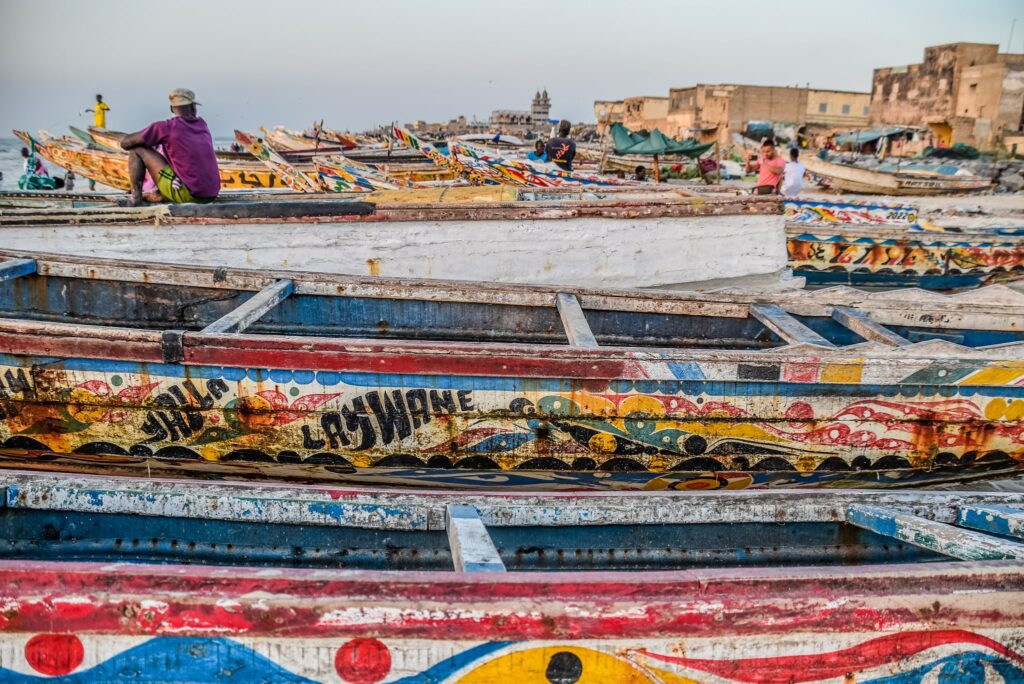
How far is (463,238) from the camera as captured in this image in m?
5.69

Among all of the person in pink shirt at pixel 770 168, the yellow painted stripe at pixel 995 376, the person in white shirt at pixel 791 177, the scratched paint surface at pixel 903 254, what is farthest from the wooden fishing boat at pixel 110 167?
the yellow painted stripe at pixel 995 376

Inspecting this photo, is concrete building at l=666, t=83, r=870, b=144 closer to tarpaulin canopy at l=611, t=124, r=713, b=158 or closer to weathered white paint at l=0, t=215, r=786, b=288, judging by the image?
tarpaulin canopy at l=611, t=124, r=713, b=158

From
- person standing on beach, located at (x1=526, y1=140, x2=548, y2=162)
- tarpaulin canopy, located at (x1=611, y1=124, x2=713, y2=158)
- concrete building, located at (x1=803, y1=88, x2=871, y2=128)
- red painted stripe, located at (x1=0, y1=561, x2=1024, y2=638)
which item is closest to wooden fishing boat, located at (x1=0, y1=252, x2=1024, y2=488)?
red painted stripe, located at (x1=0, y1=561, x2=1024, y2=638)

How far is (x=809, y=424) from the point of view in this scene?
344 centimetres

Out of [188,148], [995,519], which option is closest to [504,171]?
[188,148]

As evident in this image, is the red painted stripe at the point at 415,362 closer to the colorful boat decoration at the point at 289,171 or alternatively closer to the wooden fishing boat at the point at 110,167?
the colorful boat decoration at the point at 289,171

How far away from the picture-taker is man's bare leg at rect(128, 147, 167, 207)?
5.80 m

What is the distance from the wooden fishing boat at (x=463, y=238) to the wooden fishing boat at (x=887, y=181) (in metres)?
10.9

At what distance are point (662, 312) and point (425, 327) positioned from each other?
→ 1397mm

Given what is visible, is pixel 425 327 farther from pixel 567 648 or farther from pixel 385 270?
pixel 567 648

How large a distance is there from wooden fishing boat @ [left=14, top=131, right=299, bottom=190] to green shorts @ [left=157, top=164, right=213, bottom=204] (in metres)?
8.85

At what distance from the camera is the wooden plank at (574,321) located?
11.3ft

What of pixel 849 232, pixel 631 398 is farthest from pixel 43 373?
pixel 849 232

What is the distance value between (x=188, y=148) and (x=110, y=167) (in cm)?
1242
